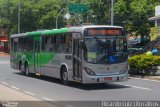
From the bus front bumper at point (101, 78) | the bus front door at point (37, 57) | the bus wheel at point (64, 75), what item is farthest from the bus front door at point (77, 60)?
the bus front door at point (37, 57)

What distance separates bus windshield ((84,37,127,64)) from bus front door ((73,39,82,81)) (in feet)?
1.57

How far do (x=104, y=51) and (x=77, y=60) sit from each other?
49.9 inches

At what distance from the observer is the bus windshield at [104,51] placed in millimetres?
18219

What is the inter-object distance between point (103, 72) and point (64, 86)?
246 cm

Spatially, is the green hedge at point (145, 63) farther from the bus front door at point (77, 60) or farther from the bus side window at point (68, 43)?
the bus front door at point (77, 60)

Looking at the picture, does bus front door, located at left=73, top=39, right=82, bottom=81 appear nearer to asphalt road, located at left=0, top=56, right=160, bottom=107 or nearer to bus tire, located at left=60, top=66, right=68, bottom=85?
asphalt road, located at left=0, top=56, right=160, bottom=107

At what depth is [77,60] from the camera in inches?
740

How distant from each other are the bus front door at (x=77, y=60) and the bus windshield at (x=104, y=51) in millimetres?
477

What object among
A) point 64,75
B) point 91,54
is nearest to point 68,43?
point 64,75

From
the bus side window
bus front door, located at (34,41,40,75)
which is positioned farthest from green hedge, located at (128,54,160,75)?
the bus side window

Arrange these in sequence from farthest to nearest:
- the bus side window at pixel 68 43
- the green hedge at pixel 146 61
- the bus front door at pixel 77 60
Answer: the green hedge at pixel 146 61
the bus side window at pixel 68 43
the bus front door at pixel 77 60

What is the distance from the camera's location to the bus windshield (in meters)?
18.2

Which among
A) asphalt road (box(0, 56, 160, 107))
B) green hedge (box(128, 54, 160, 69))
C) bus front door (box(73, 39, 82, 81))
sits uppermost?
bus front door (box(73, 39, 82, 81))

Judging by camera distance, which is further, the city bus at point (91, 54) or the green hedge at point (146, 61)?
the green hedge at point (146, 61)
